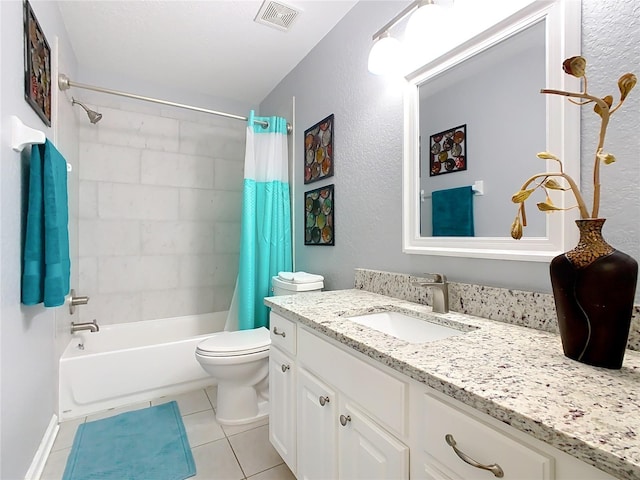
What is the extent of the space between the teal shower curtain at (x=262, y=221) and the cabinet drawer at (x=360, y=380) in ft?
3.96

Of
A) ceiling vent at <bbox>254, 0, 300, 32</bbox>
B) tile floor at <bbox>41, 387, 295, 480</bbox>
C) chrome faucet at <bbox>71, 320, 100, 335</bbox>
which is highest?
ceiling vent at <bbox>254, 0, 300, 32</bbox>

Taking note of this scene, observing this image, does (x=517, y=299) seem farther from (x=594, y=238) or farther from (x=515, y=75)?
(x=515, y=75)

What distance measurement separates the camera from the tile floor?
1476 mm

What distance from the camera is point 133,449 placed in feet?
5.35

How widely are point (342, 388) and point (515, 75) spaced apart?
1203mm

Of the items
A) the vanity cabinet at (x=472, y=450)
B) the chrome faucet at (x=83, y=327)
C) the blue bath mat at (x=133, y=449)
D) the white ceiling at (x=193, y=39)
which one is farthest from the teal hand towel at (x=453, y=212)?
the chrome faucet at (x=83, y=327)

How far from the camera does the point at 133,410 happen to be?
2.02 metres

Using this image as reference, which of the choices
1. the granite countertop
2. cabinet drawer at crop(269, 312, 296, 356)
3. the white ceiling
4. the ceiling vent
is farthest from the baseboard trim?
the ceiling vent

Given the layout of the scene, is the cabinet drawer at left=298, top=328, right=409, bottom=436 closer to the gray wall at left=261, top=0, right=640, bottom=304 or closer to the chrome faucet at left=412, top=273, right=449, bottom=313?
the chrome faucet at left=412, top=273, right=449, bottom=313

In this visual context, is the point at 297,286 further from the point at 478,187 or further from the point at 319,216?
the point at 478,187

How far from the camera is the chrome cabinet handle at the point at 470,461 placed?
0.57m

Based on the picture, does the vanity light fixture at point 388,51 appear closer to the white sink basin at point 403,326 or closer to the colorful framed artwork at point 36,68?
the white sink basin at point 403,326

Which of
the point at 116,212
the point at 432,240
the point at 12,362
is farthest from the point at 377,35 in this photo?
the point at 116,212

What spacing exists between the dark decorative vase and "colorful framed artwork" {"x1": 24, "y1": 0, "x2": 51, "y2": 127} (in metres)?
1.99
